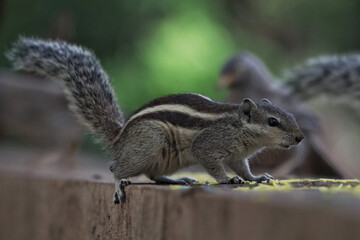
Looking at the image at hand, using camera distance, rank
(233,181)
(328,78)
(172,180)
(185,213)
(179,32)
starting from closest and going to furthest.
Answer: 1. (185,213)
2. (233,181)
3. (172,180)
4. (328,78)
5. (179,32)

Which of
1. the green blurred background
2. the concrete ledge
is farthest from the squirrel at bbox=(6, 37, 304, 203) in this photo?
the green blurred background

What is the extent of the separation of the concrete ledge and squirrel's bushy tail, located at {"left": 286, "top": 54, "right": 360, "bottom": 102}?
7.61 ft

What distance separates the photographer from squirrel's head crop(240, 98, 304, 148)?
3.05 m

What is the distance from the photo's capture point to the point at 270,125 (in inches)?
121

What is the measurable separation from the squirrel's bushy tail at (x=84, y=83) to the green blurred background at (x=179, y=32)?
4547 millimetres

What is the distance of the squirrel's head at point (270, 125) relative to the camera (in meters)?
3.05

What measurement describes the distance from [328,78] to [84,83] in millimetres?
2566

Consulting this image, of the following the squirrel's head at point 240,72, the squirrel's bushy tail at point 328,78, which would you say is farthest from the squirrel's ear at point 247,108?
the squirrel's head at point 240,72

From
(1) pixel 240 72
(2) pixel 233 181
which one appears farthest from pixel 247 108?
(1) pixel 240 72

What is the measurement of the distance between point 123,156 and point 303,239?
1.78 meters

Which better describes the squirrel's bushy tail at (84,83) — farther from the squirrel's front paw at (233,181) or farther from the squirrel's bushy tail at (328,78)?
the squirrel's bushy tail at (328,78)

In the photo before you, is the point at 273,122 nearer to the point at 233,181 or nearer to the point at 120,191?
the point at 233,181

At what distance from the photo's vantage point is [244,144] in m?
3.10

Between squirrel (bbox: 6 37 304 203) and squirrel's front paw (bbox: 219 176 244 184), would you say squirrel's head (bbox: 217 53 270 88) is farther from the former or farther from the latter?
squirrel's front paw (bbox: 219 176 244 184)
